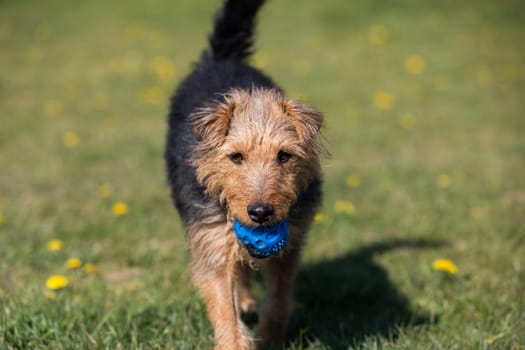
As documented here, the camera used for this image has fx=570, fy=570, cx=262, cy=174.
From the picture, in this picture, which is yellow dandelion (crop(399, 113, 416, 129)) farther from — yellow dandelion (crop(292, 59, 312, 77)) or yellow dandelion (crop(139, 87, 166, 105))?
yellow dandelion (crop(139, 87, 166, 105))

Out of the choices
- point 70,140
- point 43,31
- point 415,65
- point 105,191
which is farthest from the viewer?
point 43,31

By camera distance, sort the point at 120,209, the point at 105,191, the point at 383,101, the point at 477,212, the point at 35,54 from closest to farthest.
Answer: the point at 120,209, the point at 477,212, the point at 105,191, the point at 383,101, the point at 35,54

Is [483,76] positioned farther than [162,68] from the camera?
No

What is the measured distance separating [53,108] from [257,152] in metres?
7.84

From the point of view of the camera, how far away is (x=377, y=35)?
1536 cm

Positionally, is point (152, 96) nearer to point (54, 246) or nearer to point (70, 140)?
point (70, 140)

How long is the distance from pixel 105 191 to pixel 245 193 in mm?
3662

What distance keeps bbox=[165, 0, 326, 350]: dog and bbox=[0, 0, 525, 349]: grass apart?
0.32 meters

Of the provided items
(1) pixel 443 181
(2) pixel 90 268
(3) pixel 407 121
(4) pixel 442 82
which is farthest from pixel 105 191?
(4) pixel 442 82

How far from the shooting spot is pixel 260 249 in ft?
9.64

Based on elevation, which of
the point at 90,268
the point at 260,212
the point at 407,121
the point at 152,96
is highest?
the point at 260,212

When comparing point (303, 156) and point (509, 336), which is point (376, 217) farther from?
point (303, 156)

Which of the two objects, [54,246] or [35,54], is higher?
[35,54]

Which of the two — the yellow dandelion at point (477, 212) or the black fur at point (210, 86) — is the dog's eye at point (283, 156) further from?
the yellow dandelion at point (477, 212)
